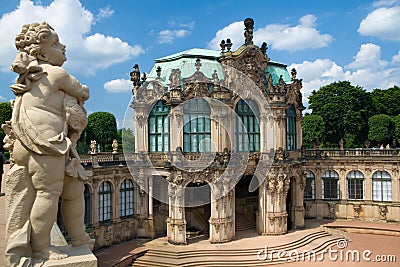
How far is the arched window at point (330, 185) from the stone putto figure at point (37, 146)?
1254 inches

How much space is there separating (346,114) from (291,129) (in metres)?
22.7

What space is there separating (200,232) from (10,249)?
937 inches

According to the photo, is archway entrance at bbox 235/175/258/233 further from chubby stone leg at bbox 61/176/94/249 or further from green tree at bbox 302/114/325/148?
chubby stone leg at bbox 61/176/94/249

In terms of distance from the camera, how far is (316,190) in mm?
34969

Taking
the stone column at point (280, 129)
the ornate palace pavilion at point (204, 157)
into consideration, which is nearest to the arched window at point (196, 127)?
the ornate palace pavilion at point (204, 157)

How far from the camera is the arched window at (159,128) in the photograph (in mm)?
28328

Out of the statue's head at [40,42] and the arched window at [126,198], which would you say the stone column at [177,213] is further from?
the statue's head at [40,42]

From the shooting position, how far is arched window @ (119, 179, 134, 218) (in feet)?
90.8

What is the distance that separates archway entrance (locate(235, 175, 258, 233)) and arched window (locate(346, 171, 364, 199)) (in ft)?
28.0

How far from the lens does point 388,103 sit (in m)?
55.5

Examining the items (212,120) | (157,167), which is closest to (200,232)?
(157,167)

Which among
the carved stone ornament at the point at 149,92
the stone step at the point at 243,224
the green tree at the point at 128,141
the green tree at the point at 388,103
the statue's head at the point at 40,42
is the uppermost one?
the green tree at the point at 388,103

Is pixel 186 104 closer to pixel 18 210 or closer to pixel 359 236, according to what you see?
pixel 359 236

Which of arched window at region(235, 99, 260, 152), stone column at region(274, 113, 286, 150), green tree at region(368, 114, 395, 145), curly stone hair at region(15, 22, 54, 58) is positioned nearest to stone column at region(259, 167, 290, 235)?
stone column at region(274, 113, 286, 150)
